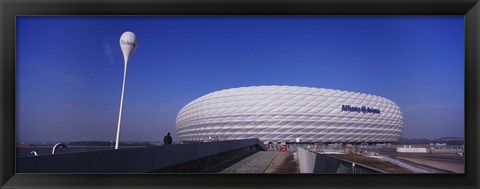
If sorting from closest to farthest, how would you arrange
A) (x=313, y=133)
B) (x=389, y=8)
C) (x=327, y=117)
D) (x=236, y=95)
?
(x=389, y=8), (x=236, y=95), (x=313, y=133), (x=327, y=117)

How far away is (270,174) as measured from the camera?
495 cm

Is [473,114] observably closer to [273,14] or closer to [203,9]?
[273,14]

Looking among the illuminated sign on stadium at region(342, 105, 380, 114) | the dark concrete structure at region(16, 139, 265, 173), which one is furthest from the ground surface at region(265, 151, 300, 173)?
the illuminated sign on stadium at region(342, 105, 380, 114)

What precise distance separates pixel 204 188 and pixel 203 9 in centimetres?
180

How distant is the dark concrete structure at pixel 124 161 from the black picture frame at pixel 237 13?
0.27 ft

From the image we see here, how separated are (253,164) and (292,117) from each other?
3.12m

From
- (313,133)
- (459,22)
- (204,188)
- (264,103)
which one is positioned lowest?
(204,188)

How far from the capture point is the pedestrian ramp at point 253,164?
5148mm

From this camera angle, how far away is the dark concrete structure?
4723mm

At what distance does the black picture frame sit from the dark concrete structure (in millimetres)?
83

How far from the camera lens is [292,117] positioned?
8.47 meters

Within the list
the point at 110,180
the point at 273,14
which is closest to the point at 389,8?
the point at 273,14

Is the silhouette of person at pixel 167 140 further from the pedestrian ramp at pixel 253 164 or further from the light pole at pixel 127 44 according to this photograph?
the light pole at pixel 127 44

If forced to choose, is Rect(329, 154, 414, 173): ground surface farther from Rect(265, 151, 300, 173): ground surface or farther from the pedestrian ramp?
the pedestrian ramp
